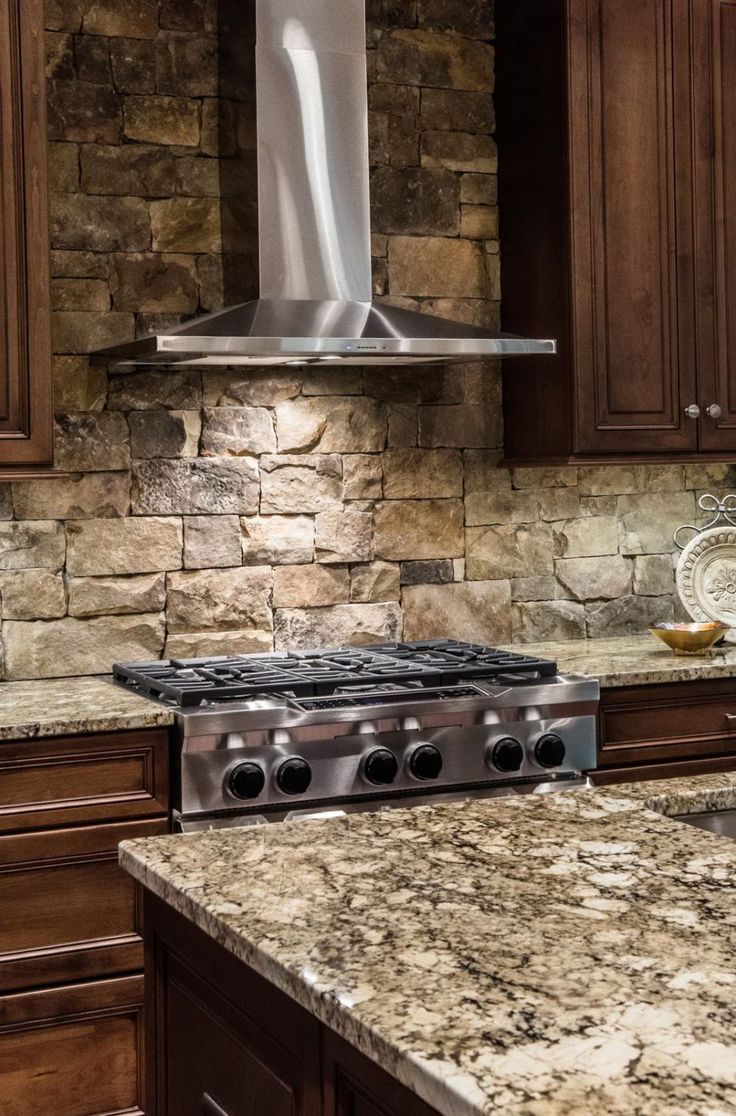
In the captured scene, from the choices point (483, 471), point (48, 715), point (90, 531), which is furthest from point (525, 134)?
point (48, 715)

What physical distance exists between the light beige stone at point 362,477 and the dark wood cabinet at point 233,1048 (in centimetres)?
219

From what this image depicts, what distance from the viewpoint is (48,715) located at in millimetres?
2857

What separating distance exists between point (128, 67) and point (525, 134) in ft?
3.66

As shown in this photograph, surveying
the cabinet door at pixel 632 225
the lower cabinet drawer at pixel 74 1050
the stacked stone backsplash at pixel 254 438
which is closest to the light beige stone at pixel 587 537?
the stacked stone backsplash at pixel 254 438

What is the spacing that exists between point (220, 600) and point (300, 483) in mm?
392

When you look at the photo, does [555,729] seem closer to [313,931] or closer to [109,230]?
[109,230]

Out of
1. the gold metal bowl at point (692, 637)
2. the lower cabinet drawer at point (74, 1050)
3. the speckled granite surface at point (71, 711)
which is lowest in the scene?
the lower cabinet drawer at point (74, 1050)

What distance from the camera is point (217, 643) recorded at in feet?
12.1

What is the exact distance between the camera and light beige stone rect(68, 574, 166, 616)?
350 cm

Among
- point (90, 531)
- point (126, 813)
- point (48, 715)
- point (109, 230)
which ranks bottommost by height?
point (126, 813)

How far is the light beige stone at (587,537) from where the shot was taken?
414cm

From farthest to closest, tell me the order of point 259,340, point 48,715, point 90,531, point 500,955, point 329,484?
point 329,484 → point 90,531 → point 259,340 → point 48,715 → point 500,955

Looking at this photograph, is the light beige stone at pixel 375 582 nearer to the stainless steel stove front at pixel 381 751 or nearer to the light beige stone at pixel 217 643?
the light beige stone at pixel 217 643

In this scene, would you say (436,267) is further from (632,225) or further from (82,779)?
(82,779)
